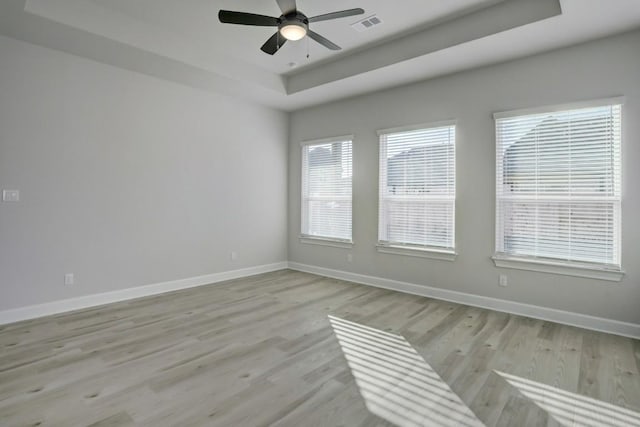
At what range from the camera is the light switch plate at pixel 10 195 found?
352 centimetres

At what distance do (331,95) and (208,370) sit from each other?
4.21 meters

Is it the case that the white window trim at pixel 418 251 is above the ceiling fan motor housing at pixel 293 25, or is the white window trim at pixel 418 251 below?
below

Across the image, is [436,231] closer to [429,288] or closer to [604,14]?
[429,288]

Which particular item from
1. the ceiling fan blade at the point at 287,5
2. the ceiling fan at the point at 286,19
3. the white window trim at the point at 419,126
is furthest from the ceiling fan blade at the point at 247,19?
the white window trim at the point at 419,126

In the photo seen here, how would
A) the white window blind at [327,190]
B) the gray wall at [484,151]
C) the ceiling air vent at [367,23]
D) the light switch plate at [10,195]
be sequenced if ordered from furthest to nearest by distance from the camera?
the white window blind at [327,190] → the ceiling air vent at [367,23] → the light switch plate at [10,195] → the gray wall at [484,151]

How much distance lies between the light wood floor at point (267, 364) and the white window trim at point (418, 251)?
668 millimetres

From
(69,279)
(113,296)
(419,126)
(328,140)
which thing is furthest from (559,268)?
(69,279)

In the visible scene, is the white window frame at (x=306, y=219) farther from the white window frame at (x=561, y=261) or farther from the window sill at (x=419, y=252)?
the white window frame at (x=561, y=261)

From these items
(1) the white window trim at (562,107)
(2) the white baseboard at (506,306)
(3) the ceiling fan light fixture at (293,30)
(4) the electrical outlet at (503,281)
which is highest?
(3) the ceiling fan light fixture at (293,30)

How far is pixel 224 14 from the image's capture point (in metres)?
2.76

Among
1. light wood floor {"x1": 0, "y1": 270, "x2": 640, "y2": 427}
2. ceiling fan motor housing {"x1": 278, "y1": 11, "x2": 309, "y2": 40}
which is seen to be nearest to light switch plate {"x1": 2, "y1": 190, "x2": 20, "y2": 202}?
light wood floor {"x1": 0, "y1": 270, "x2": 640, "y2": 427}

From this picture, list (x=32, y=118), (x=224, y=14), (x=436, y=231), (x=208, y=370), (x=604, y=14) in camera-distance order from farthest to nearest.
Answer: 1. (x=436, y=231)
2. (x=32, y=118)
3. (x=604, y=14)
4. (x=224, y=14)
5. (x=208, y=370)

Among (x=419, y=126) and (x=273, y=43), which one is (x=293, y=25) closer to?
(x=273, y=43)

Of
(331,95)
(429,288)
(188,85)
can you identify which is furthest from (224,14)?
(429,288)
